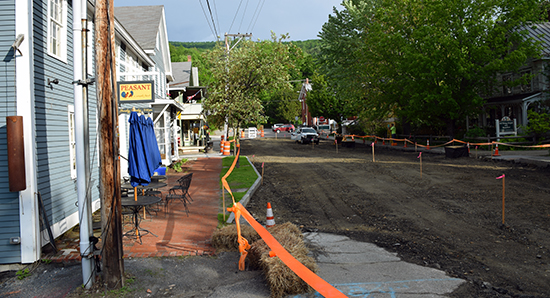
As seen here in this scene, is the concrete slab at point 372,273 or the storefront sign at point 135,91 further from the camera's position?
the storefront sign at point 135,91

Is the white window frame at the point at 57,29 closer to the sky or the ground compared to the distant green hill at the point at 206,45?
closer to the ground

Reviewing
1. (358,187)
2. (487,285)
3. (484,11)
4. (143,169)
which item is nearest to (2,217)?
(143,169)

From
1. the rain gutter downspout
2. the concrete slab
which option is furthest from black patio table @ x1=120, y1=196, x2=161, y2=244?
the concrete slab

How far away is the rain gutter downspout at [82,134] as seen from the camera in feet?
18.0

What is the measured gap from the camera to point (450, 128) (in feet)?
92.2

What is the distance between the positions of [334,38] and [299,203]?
84.5ft

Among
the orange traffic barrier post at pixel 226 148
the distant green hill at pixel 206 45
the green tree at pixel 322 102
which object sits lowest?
the orange traffic barrier post at pixel 226 148

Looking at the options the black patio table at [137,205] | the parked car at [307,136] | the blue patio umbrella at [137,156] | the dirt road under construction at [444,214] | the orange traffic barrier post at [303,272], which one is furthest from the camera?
the parked car at [307,136]

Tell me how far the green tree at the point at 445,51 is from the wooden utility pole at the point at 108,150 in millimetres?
22590

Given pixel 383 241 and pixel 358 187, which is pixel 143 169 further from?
pixel 358 187

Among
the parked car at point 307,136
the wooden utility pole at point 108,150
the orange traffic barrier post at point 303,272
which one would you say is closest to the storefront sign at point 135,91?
the wooden utility pole at point 108,150

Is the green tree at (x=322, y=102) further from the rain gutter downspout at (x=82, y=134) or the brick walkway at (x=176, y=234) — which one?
the rain gutter downspout at (x=82, y=134)

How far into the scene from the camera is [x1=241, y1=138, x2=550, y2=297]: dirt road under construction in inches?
235

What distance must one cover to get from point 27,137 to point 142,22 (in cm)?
1629
